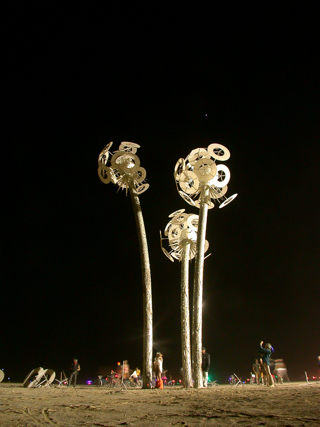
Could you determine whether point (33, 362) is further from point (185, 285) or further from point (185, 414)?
point (185, 414)

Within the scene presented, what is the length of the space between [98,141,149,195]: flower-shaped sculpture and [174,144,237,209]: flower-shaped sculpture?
5.33 feet

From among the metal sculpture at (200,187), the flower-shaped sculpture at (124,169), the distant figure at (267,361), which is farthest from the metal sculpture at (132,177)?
the distant figure at (267,361)

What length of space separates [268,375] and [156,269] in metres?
19.2

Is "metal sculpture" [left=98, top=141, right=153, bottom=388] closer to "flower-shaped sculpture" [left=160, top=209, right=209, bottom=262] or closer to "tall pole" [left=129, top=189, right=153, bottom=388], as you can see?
"tall pole" [left=129, top=189, right=153, bottom=388]

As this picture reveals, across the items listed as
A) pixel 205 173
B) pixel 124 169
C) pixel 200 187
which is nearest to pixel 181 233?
pixel 200 187

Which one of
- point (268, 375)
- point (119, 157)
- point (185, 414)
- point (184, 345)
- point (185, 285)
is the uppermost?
point (119, 157)

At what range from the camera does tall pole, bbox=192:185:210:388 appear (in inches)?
416

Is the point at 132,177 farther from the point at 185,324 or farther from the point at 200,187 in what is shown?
the point at 185,324

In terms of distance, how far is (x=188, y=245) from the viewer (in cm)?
1383

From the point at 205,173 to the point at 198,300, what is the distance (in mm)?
4647

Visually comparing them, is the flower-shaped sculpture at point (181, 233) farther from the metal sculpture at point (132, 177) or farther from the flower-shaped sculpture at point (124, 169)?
the flower-shaped sculpture at point (124, 169)

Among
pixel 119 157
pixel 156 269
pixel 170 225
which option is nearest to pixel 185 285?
pixel 170 225

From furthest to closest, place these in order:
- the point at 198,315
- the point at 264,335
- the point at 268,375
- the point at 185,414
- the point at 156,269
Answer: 1. the point at 156,269
2. the point at 264,335
3. the point at 198,315
4. the point at 268,375
5. the point at 185,414

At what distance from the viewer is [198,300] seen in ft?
37.6
